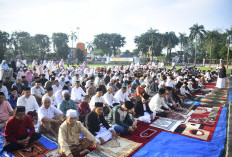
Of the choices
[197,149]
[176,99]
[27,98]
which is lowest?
[197,149]

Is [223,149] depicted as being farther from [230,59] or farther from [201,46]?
[201,46]

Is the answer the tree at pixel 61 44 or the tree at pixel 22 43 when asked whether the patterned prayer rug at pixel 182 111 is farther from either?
the tree at pixel 22 43

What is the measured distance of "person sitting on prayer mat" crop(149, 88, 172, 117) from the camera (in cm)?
545

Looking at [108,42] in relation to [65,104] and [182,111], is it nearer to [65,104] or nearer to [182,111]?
[182,111]

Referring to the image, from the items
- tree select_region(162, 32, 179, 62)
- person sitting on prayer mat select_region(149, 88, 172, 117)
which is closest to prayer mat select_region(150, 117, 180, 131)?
person sitting on prayer mat select_region(149, 88, 172, 117)

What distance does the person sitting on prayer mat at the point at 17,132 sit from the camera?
3.11 metres

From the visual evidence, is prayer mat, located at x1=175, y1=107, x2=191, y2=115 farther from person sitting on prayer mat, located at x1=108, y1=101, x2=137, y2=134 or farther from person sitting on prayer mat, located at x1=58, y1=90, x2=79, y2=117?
person sitting on prayer mat, located at x1=58, y1=90, x2=79, y2=117

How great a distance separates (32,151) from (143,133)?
2548 millimetres

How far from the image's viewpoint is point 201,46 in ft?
178

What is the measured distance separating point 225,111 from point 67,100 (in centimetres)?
539

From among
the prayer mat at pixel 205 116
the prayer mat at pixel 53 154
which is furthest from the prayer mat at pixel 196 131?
the prayer mat at pixel 53 154

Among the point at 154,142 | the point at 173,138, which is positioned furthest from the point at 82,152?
the point at 173,138

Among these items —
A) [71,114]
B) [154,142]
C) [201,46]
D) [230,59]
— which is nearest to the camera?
[71,114]

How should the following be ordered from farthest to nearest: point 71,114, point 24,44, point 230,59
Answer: point 24,44, point 230,59, point 71,114
